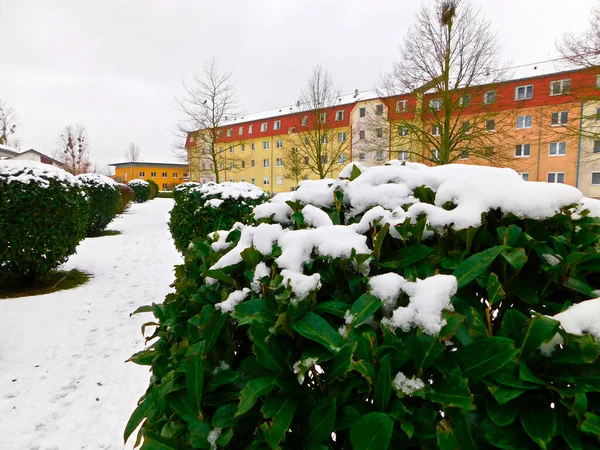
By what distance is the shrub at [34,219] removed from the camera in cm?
553

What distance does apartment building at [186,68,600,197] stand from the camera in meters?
16.7

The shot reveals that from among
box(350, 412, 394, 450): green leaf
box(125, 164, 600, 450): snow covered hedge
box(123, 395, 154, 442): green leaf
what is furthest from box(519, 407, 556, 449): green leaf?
box(123, 395, 154, 442): green leaf

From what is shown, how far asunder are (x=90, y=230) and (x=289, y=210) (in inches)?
512

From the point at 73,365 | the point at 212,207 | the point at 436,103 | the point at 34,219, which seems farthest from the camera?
the point at 436,103

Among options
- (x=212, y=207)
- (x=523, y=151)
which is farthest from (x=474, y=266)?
(x=523, y=151)

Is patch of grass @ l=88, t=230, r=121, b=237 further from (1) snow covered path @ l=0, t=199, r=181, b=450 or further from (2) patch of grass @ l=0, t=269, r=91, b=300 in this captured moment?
(1) snow covered path @ l=0, t=199, r=181, b=450

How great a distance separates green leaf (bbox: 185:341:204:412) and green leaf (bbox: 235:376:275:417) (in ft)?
0.50

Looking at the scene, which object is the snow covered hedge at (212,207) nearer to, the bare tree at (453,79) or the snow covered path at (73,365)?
the snow covered path at (73,365)

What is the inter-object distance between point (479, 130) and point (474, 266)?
1825cm

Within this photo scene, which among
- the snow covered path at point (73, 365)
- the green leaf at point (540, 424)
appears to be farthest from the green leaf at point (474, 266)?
the snow covered path at point (73, 365)

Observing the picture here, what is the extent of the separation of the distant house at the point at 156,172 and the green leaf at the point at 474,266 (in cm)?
8130

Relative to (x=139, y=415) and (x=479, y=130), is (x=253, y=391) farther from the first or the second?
(x=479, y=130)

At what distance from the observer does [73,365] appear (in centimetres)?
373

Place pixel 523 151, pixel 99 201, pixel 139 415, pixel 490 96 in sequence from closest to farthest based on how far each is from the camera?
pixel 139 415, pixel 99 201, pixel 490 96, pixel 523 151
